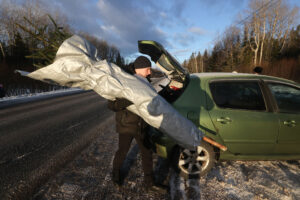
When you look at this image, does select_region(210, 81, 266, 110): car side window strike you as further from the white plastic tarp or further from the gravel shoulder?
the gravel shoulder

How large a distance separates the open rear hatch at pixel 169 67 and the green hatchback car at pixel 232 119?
17mm

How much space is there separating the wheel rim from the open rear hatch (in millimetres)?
899

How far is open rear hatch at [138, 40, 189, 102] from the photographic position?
2.35m

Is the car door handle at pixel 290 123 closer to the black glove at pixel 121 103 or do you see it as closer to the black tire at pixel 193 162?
the black tire at pixel 193 162

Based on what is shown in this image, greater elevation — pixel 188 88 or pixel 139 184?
pixel 188 88

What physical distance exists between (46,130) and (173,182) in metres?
4.08

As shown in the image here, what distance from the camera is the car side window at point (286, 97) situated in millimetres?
2426

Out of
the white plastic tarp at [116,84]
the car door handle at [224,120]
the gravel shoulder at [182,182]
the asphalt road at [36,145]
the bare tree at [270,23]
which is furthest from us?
the bare tree at [270,23]

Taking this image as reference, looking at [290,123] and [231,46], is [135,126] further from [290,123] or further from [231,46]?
[231,46]

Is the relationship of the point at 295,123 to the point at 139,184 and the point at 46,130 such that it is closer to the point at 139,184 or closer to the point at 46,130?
the point at 139,184

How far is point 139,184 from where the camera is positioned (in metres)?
2.33

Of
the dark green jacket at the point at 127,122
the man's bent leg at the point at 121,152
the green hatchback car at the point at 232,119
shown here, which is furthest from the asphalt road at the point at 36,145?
the green hatchback car at the point at 232,119

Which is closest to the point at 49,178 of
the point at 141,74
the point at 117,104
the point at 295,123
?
the point at 117,104

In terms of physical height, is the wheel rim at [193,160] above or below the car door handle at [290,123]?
below
